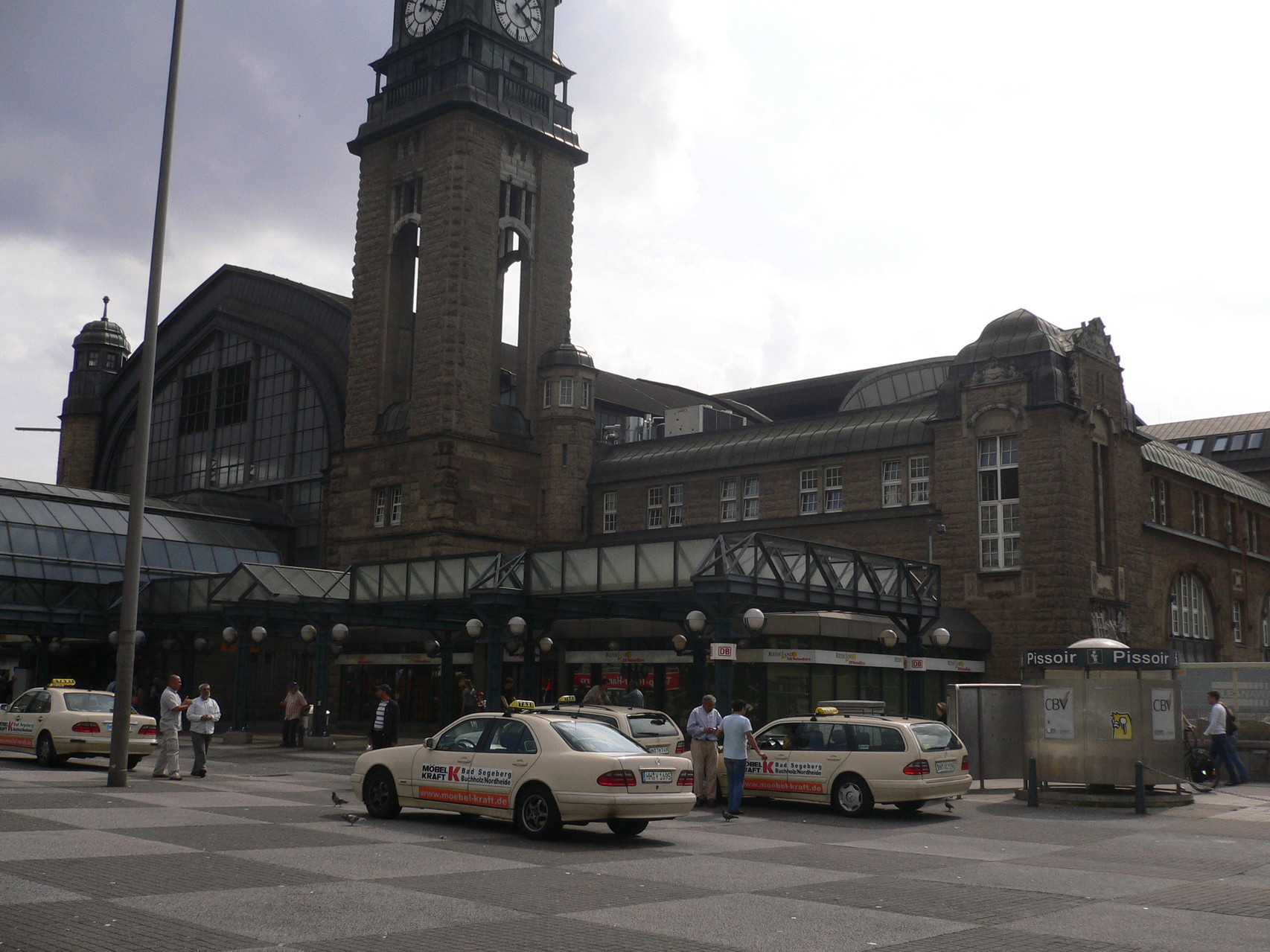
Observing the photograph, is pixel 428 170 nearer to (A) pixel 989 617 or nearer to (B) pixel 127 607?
(A) pixel 989 617

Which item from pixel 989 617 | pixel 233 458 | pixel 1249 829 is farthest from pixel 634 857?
pixel 233 458

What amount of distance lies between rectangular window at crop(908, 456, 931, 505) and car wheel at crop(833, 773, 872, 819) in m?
24.3

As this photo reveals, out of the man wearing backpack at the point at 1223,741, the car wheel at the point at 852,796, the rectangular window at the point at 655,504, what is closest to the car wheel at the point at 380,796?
the car wheel at the point at 852,796

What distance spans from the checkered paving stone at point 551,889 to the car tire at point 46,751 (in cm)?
1622

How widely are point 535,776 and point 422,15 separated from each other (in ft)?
151

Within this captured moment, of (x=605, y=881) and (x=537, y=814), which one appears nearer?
(x=605, y=881)

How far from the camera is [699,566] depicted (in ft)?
86.0

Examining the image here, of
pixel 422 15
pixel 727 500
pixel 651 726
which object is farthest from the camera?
pixel 422 15

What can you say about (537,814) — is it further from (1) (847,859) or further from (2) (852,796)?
(2) (852,796)

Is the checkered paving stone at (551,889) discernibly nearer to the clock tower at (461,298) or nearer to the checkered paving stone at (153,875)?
the checkered paving stone at (153,875)

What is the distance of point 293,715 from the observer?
111 feet

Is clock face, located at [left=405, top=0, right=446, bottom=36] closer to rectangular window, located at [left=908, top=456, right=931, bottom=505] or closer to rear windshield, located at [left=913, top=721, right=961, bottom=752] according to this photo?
rectangular window, located at [left=908, top=456, right=931, bottom=505]

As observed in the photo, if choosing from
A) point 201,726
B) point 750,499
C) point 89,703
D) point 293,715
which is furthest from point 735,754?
point 750,499

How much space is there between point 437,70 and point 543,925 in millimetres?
47821
